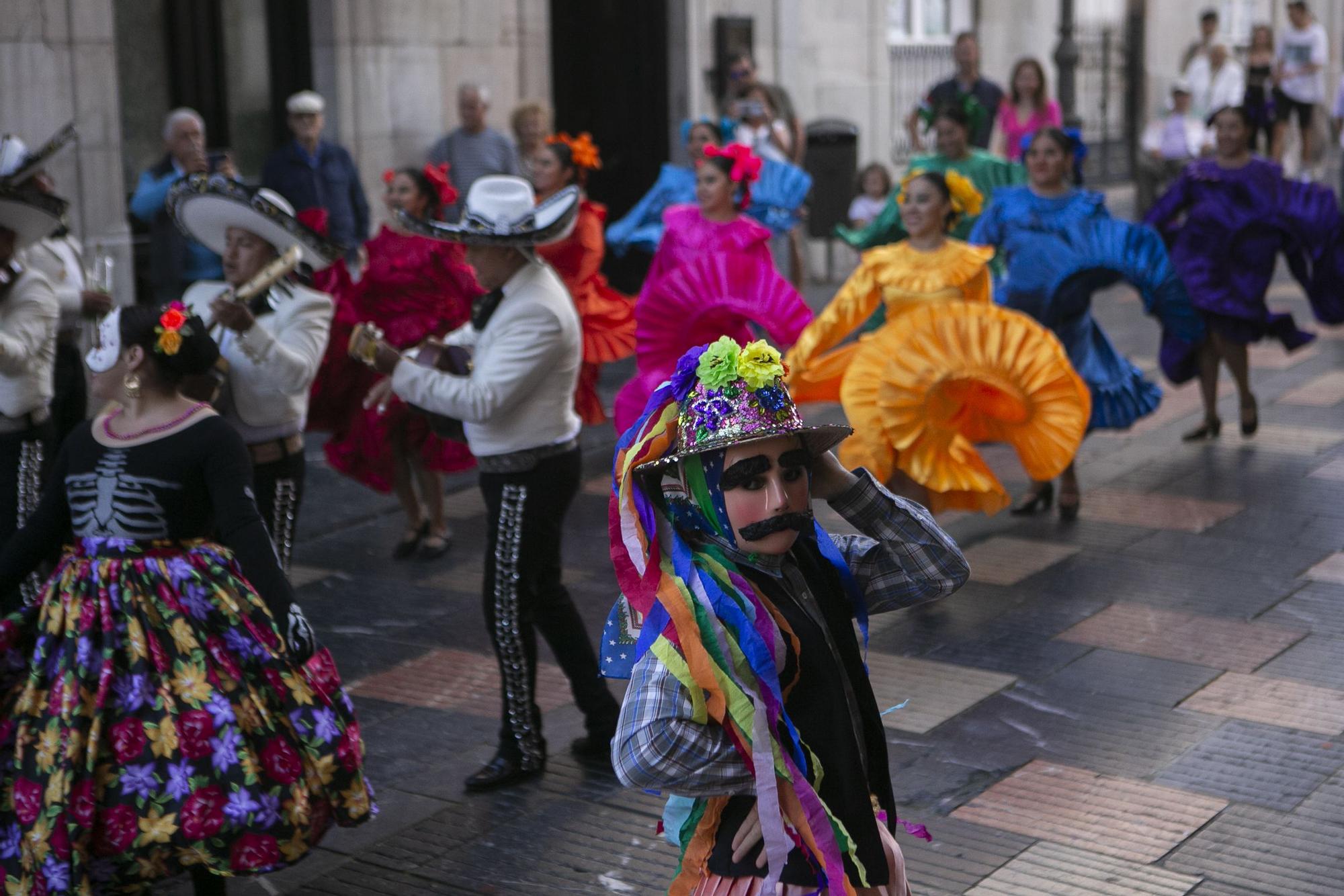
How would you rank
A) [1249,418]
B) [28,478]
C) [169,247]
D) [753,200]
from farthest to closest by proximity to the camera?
[753,200] < [1249,418] < [169,247] < [28,478]

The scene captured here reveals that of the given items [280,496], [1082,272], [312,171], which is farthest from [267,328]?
[312,171]

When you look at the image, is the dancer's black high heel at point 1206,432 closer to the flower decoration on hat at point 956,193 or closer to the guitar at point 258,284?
the flower decoration on hat at point 956,193

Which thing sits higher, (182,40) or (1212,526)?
(182,40)

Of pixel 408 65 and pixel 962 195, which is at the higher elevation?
pixel 408 65

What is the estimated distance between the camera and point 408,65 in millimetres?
13438

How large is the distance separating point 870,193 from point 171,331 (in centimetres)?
1243

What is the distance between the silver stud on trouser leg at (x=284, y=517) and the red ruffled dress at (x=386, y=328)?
7.46ft

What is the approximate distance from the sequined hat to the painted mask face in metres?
2.04

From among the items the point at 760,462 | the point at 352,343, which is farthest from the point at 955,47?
the point at 760,462

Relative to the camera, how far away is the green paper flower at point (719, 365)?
3084mm

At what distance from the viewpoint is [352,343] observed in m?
5.32

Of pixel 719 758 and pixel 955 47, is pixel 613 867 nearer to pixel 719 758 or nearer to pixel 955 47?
pixel 719 758

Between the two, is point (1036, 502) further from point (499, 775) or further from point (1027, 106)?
point (1027, 106)

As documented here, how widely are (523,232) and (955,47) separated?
11873 mm
